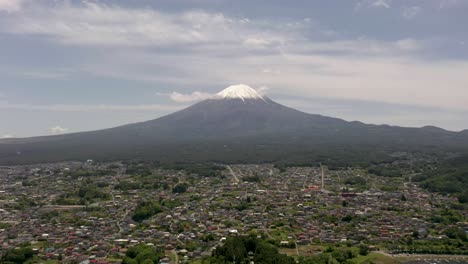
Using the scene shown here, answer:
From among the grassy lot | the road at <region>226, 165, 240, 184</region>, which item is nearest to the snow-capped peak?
the road at <region>226, 165, 240, 184</region>

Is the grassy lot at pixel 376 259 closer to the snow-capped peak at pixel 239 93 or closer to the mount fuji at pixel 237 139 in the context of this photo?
the mount fuji at pixel 237 139

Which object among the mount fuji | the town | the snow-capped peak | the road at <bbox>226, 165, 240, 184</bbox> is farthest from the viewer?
the snow-capped peak

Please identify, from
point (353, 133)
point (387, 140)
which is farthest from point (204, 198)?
point (353, 133)

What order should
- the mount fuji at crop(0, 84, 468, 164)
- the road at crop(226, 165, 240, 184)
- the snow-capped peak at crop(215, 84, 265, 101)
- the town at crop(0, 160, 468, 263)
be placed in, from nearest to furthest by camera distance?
the town at crop(0, 160, 468, 263)
the road at crop(226, 165, 240, 184)
the mount fuji at crop(0, 84, 468, 164)
the snow-capped peak at crop(215, 84, 265, 101)

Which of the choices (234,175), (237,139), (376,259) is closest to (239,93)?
(237,139)

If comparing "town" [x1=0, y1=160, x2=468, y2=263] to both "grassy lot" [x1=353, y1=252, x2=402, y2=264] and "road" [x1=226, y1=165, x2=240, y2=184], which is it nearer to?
"road" [x1=226, y1=165, x2=240, y2=184]

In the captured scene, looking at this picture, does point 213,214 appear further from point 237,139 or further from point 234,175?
point 237,139

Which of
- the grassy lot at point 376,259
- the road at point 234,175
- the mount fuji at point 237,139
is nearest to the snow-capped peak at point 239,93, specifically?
the mount fuji at point 237,139
